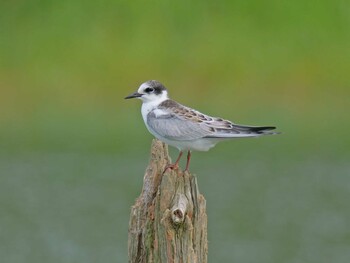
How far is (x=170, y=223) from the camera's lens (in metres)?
7.31

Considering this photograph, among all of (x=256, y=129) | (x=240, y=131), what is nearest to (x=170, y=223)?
(x=256, y=129)

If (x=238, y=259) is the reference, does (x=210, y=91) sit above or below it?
above

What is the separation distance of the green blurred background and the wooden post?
24.4 feet

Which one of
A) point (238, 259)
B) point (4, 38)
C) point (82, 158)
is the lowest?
point (238, 259)

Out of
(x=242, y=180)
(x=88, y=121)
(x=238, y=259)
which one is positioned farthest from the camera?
(x=88, y=121)

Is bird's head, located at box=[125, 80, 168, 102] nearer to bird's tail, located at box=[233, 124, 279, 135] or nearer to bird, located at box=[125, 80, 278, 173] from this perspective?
bird, located at box=[125, 80, 278, 173]

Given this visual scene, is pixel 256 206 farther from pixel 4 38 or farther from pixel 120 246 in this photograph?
pixel 4 38

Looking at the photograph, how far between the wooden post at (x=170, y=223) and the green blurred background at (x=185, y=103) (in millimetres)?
7447

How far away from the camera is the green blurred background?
54.3 ft

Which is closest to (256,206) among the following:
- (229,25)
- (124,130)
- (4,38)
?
(124,130)

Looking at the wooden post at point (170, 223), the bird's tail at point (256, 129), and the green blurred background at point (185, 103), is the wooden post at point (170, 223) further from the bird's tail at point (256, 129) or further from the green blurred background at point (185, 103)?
the green blurred background at point (185, 103)

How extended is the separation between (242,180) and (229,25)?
17.8 ft

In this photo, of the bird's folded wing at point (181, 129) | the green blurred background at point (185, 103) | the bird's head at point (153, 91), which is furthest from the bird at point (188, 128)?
the green blurred background at point (185, 103)

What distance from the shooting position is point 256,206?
17875mm
